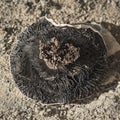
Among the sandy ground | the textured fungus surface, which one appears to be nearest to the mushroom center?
the textured fungus surface

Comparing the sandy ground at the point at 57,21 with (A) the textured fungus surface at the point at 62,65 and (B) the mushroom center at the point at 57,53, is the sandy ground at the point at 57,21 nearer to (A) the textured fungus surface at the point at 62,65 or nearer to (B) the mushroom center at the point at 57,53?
(A) the textured fungus surface at the point at 62,65

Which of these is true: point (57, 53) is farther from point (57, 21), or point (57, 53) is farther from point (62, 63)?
point (57, 21)

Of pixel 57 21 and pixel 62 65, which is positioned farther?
pixel 57 21

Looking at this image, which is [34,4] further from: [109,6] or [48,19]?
[109,6]

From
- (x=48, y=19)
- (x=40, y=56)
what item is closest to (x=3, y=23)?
(x=48, y=19)

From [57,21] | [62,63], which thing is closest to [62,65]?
[62,63]

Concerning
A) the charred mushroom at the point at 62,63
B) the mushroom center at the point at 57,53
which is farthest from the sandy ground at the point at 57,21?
the mushroom center at the point at 57,53
